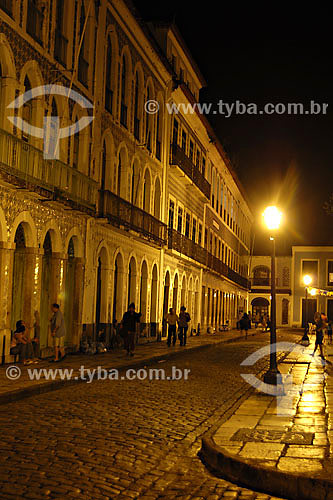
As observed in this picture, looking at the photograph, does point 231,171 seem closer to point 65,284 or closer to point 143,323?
point 143,323

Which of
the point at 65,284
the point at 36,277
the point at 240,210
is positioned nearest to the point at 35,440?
the point at 36,277

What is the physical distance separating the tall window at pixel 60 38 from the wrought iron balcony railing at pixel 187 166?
12949 millimetres

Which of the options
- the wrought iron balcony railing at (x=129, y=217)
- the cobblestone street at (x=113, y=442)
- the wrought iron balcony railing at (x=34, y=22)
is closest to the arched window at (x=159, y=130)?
the wrought iron balcony railing at (x=129, y=217)

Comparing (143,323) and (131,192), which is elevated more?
(131,192)

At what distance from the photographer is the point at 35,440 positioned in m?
8.27

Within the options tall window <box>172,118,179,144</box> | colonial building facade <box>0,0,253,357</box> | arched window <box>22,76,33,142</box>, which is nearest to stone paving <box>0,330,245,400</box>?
colonial building facade <box>0,0,253,357</box>

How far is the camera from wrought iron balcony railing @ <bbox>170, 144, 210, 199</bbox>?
32438 mm

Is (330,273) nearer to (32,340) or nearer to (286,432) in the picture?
(32,340)

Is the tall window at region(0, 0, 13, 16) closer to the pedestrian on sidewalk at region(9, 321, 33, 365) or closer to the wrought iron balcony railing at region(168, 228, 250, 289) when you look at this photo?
the pedestrian on sidewalk at region(9, 321, 33, 365)

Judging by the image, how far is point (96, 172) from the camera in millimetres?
21984

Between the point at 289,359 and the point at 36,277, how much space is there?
Answer: 914 centimetres

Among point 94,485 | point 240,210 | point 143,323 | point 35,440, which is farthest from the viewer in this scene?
point 240,210

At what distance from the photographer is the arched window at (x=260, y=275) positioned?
256 ft

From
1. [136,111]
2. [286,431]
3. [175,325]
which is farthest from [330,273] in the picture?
[286,431]
